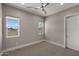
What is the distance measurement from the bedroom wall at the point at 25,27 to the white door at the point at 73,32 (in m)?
1.44

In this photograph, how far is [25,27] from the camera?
1.92m

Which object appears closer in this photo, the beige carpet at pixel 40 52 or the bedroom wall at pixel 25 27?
the bedroom wall at pixel 25 27

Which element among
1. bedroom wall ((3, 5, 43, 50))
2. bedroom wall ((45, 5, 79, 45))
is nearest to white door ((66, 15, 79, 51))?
bedroom wall ((45, 5, 79, 45))

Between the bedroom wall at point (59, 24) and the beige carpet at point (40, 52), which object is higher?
the bedroom wall at point (59, 24)

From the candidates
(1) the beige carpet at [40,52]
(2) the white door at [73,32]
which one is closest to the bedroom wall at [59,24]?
(2) the white door at [73,32]

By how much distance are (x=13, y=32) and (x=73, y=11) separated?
2.49m

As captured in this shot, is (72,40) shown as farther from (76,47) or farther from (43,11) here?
(43,11)

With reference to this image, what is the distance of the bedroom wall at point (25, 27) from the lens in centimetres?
186

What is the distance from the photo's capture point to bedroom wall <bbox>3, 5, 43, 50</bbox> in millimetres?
1863

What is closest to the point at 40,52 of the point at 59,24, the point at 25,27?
the point at 25,27

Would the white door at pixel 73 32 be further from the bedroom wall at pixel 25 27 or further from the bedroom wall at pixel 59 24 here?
the bedroom wall at pixel 25 27

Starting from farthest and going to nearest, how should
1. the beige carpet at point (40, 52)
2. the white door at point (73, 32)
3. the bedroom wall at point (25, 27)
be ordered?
the white door at point (73, 32), the beige carpet at point (40, 52), the bedroom wall at point (25, 27)

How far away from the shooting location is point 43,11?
186 cm

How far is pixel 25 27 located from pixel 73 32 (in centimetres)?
203
